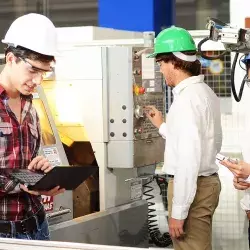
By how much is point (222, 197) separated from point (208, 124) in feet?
5.52

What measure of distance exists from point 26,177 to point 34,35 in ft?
2.05

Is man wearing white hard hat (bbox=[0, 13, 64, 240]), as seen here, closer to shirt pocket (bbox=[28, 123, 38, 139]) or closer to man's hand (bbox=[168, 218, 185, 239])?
shirt pocket (bbox=[28, 123, 38, 139])

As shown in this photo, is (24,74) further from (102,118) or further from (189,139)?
(102,118)

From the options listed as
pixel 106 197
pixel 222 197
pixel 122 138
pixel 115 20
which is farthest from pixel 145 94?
pixel 115 20

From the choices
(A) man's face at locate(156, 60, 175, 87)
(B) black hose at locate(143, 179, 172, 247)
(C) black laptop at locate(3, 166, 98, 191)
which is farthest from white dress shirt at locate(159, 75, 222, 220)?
(B) black hose at locate(143, 179, 172, 247)

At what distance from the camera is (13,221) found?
280 cm

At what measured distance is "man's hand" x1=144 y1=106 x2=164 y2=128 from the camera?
13.3 ft

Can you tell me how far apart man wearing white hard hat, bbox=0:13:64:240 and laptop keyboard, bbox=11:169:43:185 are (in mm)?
29

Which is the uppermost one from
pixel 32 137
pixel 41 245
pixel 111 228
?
pixel 32 137

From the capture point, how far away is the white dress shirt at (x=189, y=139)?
344cm

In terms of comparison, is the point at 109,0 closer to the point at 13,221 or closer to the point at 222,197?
the point at 222,197

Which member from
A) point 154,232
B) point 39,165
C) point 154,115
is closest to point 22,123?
point 39,165

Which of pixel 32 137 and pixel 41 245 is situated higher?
pixel 32 137

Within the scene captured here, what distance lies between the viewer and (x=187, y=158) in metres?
3.43
